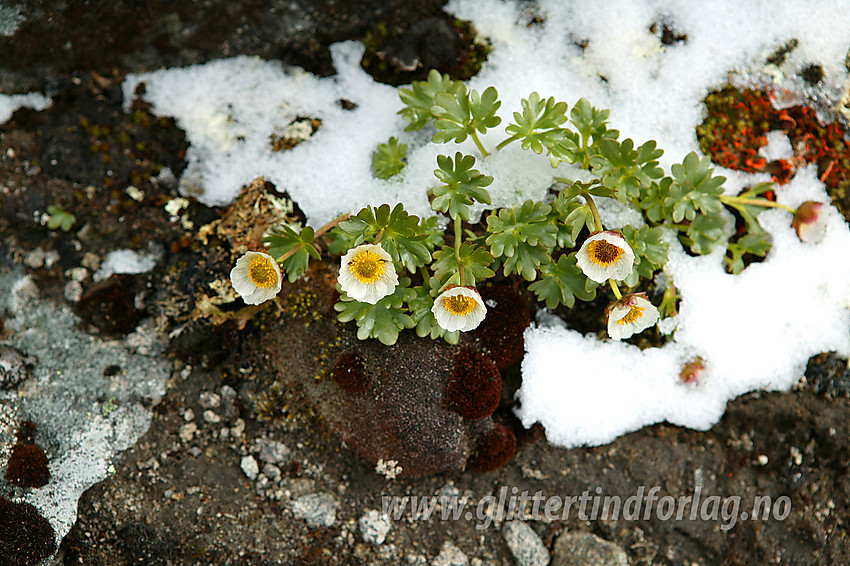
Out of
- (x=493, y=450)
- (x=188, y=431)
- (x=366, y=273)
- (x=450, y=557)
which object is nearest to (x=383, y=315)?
(x=366, y=273)

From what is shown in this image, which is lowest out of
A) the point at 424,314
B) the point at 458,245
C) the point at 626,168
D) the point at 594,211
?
the point at 424,314

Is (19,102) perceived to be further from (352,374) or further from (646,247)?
(646,247)

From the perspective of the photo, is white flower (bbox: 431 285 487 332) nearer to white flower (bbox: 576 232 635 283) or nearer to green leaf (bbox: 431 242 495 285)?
green leaf (bbox: 431 242 495 285)

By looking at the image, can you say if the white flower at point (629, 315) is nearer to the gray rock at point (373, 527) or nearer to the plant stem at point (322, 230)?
the plant stem at point (322, 230)

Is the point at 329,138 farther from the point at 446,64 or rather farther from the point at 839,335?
the point at 839,335

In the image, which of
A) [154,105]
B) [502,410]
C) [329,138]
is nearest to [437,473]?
[502,410]

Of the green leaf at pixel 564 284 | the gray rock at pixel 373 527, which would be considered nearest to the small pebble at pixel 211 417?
the gray rock at pixel 373 527
